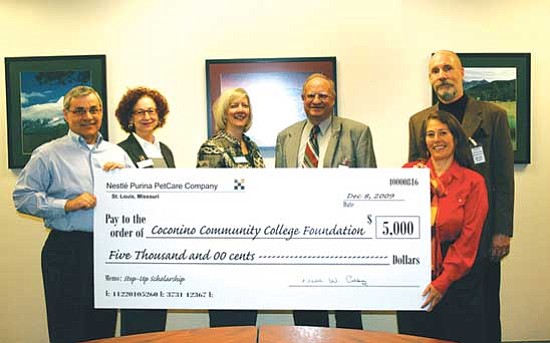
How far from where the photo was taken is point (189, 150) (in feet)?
12.5

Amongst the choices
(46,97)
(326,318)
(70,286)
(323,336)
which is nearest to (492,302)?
(326,318)

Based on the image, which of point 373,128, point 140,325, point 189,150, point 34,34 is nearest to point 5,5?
point 34,34

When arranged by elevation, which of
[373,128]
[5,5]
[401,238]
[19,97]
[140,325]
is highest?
[5,5]

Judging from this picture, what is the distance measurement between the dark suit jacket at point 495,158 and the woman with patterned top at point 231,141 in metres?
1.00

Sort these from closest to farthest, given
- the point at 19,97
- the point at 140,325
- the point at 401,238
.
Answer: the point at 401,238
the point at 140,325
the point at 19,97

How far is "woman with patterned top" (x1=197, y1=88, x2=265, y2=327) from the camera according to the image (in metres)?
3.01

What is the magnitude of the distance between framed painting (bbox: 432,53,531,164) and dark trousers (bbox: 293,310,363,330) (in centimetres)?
166

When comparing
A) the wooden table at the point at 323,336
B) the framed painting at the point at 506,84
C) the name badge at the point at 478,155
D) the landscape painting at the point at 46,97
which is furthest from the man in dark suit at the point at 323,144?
the landscape painting at the point at 46,97

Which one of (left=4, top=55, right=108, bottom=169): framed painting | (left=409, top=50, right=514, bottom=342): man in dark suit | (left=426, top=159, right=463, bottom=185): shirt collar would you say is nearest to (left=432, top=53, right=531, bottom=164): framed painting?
(left=409, top=50, right=514, bottom=342): man in dark suit

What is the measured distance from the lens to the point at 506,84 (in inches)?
147

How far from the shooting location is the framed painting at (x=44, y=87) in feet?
12.2

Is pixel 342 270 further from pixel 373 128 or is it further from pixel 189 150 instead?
pixel 189 150

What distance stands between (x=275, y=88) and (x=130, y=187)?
140 cm

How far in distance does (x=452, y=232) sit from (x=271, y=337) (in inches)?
59.2
